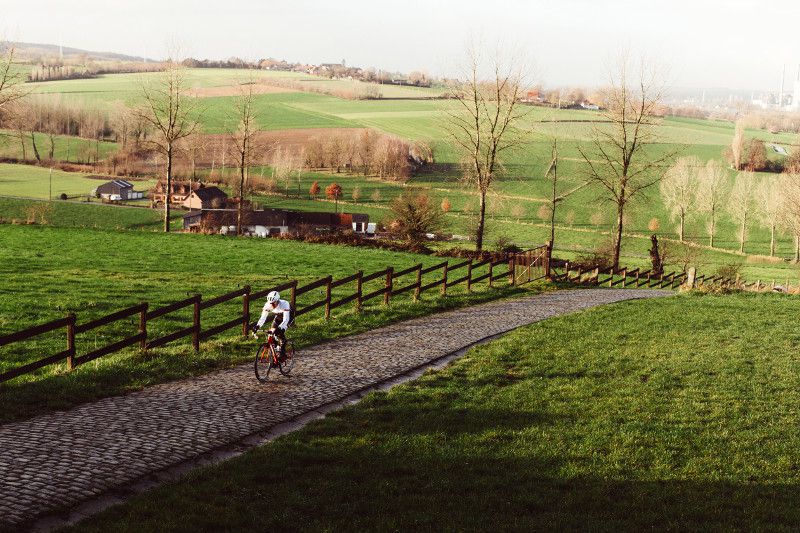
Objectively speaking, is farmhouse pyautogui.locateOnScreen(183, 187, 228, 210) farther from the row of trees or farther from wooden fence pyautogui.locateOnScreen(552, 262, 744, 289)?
wooden fence pyautogui.locateOnScreen(552, 262, 744, 289)

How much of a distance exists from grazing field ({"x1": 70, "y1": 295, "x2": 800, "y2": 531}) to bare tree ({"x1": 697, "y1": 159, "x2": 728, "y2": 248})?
84073 mm

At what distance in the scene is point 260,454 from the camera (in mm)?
10953

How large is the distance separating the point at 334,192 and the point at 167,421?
95.0 meters

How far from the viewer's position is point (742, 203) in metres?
95.1

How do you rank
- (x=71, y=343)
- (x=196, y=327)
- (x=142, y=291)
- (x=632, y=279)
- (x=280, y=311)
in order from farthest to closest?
(x=632, y=279) < (x=142, y=291) < (x=196, y=327) < (x=280, y=311) < (x=71, y=343)

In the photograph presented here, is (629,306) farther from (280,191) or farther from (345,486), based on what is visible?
(280,191)

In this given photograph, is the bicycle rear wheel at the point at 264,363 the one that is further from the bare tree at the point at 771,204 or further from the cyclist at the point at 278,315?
the bare tree at the point at 771,204

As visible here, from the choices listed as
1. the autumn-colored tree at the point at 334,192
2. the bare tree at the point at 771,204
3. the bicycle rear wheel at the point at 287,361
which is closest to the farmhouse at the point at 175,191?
the autumn-colored tree at the point at 334,192

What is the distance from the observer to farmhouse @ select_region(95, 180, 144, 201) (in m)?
95.6

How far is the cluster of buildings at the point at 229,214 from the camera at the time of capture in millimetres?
81938

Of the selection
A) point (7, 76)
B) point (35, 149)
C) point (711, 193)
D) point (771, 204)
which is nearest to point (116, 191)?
point (35, 149)

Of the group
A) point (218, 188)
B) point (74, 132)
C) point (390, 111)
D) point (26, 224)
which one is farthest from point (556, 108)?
point (26, 224)

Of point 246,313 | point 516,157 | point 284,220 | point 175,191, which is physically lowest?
point 284,220

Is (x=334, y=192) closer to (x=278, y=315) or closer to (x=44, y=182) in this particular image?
(x=44, y=182)
